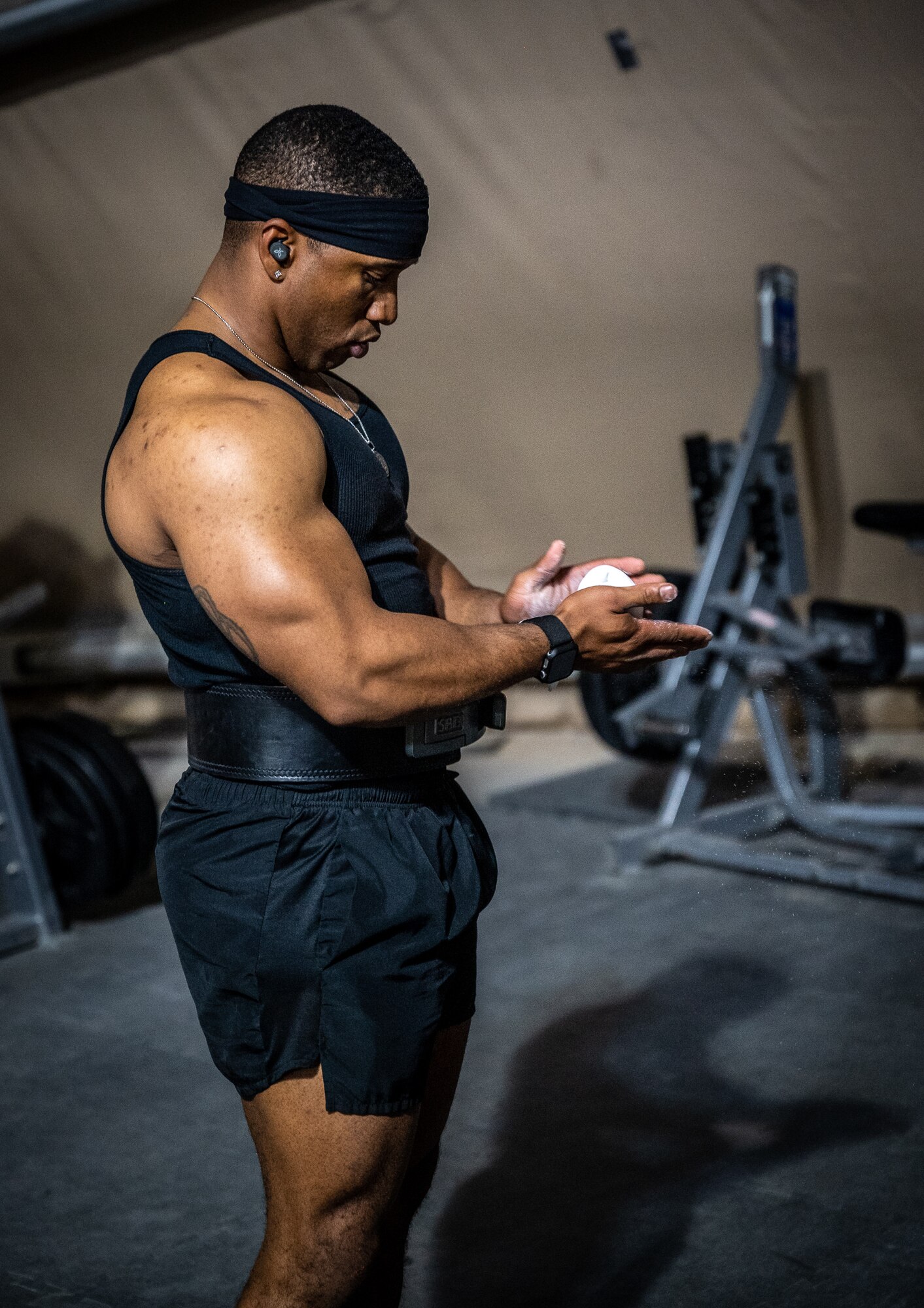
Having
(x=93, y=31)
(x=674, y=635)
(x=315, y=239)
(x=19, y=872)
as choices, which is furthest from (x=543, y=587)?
(x=93, y=31)

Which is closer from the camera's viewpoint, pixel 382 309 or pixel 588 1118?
pixel 382 309

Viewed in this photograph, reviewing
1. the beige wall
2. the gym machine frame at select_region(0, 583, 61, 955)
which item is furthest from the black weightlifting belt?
the beige wall

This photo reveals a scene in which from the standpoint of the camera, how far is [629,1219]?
1.89m

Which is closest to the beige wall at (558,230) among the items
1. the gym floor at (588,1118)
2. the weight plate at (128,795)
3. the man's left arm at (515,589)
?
the gym floor at (588,1118)

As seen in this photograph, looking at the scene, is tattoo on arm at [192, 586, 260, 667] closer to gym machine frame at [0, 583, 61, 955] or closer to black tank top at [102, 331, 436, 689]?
black tank top at [102, 331, 436, 689]

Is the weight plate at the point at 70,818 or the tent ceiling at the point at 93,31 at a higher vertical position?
the tent ceiling at the point at 93,31

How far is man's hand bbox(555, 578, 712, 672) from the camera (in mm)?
1230

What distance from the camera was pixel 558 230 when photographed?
4.47 m

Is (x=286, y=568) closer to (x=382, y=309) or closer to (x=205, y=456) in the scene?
(x=205, y=456)

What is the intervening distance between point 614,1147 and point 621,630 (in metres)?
1.20

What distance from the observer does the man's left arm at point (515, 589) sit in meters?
1.47

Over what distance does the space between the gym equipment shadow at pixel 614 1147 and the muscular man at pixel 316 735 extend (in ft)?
2.05

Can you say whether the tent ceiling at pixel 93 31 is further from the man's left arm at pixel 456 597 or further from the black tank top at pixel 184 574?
the black tank top at pixel 184 574

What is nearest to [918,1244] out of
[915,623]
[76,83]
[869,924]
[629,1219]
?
[629,1219]
